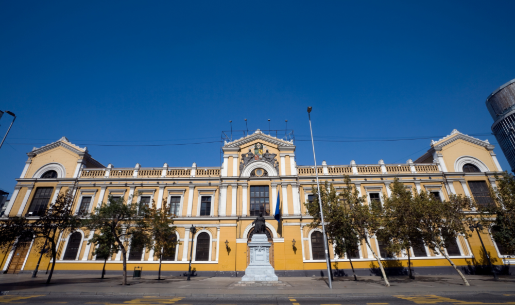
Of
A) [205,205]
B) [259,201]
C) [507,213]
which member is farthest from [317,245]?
[507,213]

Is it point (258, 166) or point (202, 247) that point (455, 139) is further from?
point (202, 247)

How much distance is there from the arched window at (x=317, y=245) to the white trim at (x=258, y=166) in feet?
27.1

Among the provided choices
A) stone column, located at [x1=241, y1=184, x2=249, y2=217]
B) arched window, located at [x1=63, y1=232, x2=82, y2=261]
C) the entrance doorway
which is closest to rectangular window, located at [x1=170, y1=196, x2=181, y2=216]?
stone column, located at [x1=241, y1=184, x2=249, y2=217]

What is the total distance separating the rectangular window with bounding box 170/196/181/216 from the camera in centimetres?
2917

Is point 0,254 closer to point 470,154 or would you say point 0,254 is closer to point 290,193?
point 290,193

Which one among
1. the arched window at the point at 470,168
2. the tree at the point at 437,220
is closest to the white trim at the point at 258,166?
the tree at the point at 437,220

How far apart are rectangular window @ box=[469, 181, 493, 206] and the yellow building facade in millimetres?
139

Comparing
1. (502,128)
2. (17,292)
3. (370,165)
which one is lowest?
(17,292)

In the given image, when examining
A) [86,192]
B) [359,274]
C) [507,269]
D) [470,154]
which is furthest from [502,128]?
[86,192]

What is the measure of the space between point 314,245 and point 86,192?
2770 centimetres

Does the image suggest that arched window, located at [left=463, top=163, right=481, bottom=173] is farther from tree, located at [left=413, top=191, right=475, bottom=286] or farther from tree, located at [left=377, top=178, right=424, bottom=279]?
tree, located at [left=377, top=178, right=424, bottom=279]

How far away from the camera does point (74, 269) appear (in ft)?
86.4

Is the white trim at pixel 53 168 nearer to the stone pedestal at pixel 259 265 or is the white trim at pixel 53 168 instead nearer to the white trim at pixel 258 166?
the white trim at pixel 258 166

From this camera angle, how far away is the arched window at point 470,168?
100 ft
